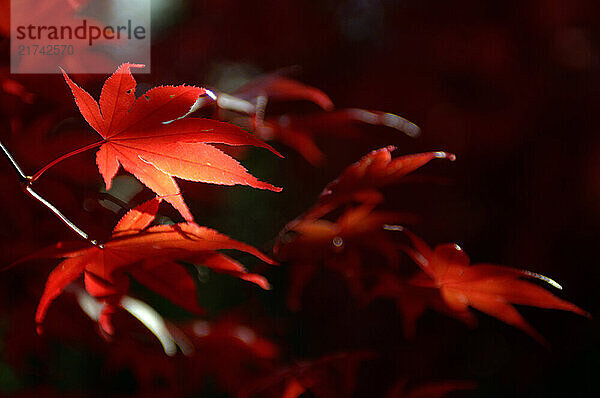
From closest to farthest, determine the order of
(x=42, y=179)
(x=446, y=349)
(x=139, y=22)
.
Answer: (x=42, y=179), (x=139, y=22), (x=446, y=349)

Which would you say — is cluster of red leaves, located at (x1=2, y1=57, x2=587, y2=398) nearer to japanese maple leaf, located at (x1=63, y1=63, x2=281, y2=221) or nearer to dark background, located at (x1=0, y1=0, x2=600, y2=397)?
japanese maple leaf, located at (x1=63, y1=63, x2=281, y2=221)

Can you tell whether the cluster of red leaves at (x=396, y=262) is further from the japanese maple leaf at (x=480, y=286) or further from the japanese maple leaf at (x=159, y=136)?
the japanese maple leaf at (x=159, y=136)

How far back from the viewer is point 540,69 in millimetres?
1384

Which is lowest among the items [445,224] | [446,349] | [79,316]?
→ [446,349]

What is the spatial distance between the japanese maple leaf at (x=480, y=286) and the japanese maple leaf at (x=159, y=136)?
0.58 feet

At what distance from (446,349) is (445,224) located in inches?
12.7

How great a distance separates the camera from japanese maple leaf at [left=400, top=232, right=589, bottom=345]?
43cm

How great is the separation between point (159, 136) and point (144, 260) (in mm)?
90


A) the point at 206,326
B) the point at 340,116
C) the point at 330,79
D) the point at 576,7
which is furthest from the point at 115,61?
the point at 576,7

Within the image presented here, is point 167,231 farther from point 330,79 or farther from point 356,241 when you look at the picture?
point 330,79

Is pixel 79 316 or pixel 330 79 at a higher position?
pixel 330 79

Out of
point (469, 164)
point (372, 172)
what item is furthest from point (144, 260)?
point (469, 164)

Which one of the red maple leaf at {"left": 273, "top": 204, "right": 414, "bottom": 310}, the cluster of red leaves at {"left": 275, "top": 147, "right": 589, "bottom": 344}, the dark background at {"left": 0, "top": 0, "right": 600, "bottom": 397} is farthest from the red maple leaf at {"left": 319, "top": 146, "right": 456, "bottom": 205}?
the dark background at {"left": 0, "top": 0, "right": 600, "bottom": 397}
